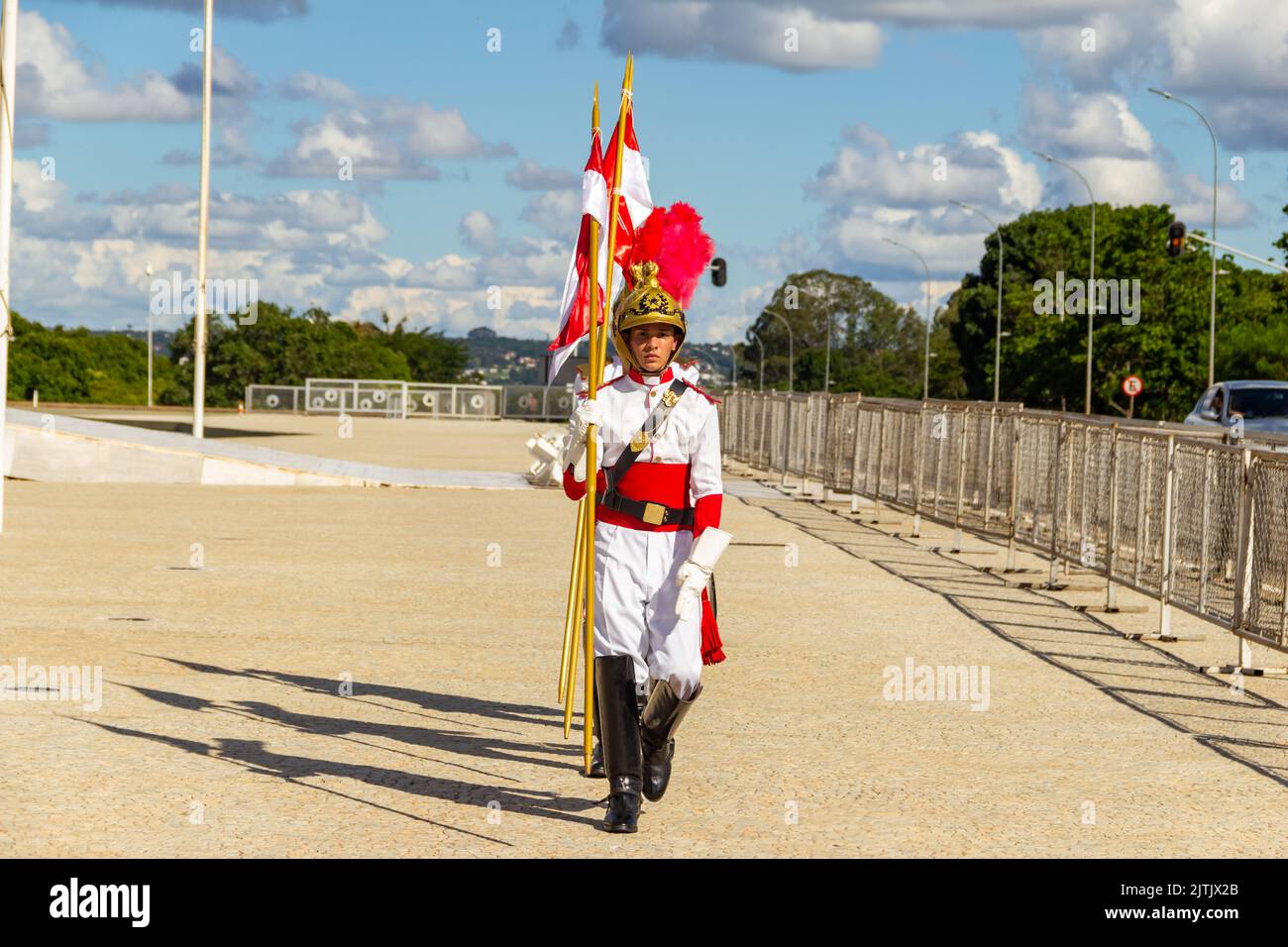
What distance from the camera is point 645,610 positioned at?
7.46 meters

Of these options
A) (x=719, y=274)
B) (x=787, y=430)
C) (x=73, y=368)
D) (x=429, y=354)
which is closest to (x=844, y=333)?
(x=429, y=354)

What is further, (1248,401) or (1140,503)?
(1248,401)

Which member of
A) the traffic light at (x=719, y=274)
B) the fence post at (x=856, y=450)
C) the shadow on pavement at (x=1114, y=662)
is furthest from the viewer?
the traffic light at (x=719, y=274)

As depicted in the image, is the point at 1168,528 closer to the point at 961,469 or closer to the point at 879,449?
the point at 961,469

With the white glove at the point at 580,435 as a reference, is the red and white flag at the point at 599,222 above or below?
above

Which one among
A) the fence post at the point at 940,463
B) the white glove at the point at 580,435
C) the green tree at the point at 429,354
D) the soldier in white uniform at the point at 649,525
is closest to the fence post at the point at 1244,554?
the soldier in white uniform at the point at 649,525

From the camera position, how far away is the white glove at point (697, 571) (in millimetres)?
7223

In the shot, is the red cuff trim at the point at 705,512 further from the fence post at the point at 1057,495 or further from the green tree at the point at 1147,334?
the green tree at the point at 1147,334

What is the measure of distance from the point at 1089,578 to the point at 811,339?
159 meters

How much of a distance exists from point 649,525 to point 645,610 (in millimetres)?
332

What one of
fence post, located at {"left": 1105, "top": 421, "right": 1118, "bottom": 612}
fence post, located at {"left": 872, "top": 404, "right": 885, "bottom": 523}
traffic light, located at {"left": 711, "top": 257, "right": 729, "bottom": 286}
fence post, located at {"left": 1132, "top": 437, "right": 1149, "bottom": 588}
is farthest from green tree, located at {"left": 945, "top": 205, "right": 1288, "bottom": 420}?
fence post, located at {"left": 1132, "top": 437, "right": 1149, "bottom": 588}

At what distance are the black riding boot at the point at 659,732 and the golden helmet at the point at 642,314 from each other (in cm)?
128

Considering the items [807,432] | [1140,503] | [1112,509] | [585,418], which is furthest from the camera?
[807,432]

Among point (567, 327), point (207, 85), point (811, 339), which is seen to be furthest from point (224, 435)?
point (811, 339)
